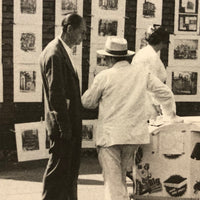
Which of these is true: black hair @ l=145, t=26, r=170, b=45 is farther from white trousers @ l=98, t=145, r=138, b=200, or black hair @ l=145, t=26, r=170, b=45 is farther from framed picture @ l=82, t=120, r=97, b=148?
framed picture @ l=82, t=120, r=97, b=148

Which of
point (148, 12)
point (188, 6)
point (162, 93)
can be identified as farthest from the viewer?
point (188, 6)

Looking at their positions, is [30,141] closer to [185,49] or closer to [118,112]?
[185,49]

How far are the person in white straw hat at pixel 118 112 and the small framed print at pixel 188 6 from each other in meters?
3.40

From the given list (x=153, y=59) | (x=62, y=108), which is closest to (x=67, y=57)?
(x=62, y=108)

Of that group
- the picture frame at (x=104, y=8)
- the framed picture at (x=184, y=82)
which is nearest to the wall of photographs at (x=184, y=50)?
the framed picture at (x=184, y=82)

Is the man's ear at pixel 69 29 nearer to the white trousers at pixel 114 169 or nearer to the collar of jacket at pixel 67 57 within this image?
the collar of jacket at pixel 67 57

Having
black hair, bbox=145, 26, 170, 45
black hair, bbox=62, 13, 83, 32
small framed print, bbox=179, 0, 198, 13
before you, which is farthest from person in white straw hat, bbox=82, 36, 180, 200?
small framed print, bbox=179, 0, 198, 13

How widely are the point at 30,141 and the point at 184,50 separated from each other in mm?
2536

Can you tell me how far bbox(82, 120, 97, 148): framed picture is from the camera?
8305mm

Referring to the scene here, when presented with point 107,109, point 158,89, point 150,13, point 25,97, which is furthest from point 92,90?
point 150,13

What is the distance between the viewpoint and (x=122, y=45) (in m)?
5.43

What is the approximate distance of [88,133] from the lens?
833cm

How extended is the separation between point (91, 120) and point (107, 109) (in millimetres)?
3074

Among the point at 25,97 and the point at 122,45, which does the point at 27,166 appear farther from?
the point at 122,45
